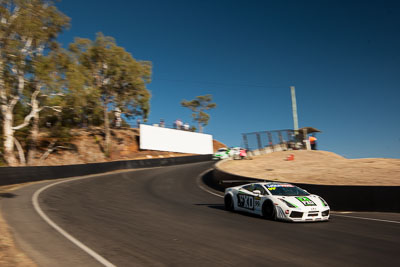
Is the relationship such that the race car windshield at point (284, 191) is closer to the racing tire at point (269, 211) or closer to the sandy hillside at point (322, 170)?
the racing tire at point (269, 211)

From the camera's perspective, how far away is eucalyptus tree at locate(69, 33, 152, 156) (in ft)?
152

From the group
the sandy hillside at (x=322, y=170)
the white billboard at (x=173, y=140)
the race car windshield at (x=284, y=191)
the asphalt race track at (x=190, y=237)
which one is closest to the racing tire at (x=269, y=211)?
the asphalt race track at (x=190, y=237)

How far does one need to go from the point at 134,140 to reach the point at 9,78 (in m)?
21.1

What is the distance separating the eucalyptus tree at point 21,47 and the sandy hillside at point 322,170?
69.7ft

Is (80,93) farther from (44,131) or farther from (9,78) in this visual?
(44,131)

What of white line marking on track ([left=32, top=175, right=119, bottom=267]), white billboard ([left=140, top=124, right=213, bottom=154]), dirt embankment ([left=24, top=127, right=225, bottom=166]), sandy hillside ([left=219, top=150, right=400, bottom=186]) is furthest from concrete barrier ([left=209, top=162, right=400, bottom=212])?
white billboard ([left=140, top=124, right=213, bottom=154])

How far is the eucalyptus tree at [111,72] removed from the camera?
4638 centimetres

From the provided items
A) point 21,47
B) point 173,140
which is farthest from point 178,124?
point 21,47

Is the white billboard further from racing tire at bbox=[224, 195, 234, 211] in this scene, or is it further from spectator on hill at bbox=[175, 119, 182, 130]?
racing tire at bbox=[224, 195, 234, 211]

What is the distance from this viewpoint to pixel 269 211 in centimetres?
1055

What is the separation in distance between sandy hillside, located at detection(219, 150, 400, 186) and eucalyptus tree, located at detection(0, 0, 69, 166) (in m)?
21.3

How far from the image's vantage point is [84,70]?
43.2m

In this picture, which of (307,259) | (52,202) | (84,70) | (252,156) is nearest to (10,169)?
(52,202)

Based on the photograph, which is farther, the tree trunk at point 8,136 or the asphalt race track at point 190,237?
the tree trunk at point 8,136
